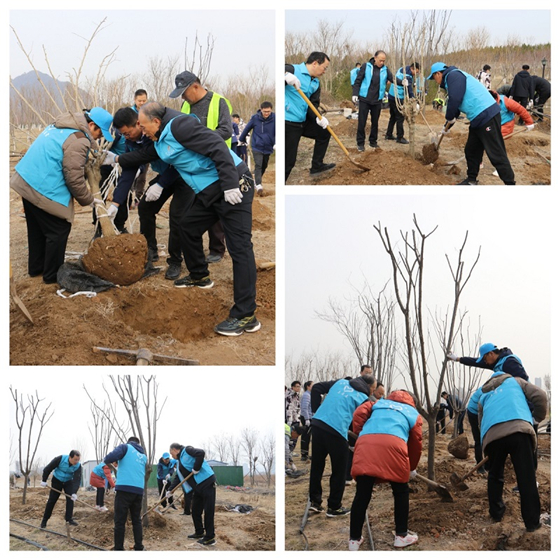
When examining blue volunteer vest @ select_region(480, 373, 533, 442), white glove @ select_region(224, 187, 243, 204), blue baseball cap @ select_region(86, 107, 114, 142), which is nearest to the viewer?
blue volunteer vest @ select_region(480, 373, 533, 442)

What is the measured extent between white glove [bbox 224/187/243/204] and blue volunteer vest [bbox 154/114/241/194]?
0.74 feet

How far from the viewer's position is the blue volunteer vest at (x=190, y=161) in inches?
176

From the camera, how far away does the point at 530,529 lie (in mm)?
3900

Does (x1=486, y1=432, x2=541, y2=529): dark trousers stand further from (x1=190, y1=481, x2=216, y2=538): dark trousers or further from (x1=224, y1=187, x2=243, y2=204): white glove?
(x1=224, y1=187, x2=243, y2=204): white glove

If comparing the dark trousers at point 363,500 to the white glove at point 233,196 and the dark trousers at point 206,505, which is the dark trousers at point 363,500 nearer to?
the dark trousers at point 206,505

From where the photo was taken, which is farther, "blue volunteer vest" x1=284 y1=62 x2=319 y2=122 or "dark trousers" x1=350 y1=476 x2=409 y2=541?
"blue volunteer vest" x1=284 y1=62 x2=319 y2=122

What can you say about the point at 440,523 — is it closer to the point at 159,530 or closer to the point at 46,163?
the point at 159,530

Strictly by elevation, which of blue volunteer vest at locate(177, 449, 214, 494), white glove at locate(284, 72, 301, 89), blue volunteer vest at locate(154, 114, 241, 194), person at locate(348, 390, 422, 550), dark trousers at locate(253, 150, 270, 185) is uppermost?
white glove at locate(284, 72, 301, 89)

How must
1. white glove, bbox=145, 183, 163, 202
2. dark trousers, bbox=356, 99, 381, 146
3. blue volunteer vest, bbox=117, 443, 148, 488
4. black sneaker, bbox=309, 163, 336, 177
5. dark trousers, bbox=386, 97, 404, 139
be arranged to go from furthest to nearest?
dark trousers, bbox=386, 97, 404, 139
dark trousers, bbox=356, 99, 381, 146
black sneaker, bbox=309, 163, 336, 177
white glove, bbox=145, 183, 163, 202
blue volunteer vest, bbox=117, 443, 148, 488

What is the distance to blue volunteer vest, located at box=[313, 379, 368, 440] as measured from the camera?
4523 mm

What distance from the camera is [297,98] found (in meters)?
5.95

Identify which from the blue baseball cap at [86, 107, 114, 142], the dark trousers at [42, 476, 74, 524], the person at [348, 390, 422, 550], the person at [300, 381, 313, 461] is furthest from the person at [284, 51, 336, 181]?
the dark trousers at [42, 476, 74, 524]

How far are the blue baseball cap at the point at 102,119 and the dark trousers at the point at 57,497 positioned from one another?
12.0ft

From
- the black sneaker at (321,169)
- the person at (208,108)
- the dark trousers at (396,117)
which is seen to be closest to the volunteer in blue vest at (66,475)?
the person at (208,108)
